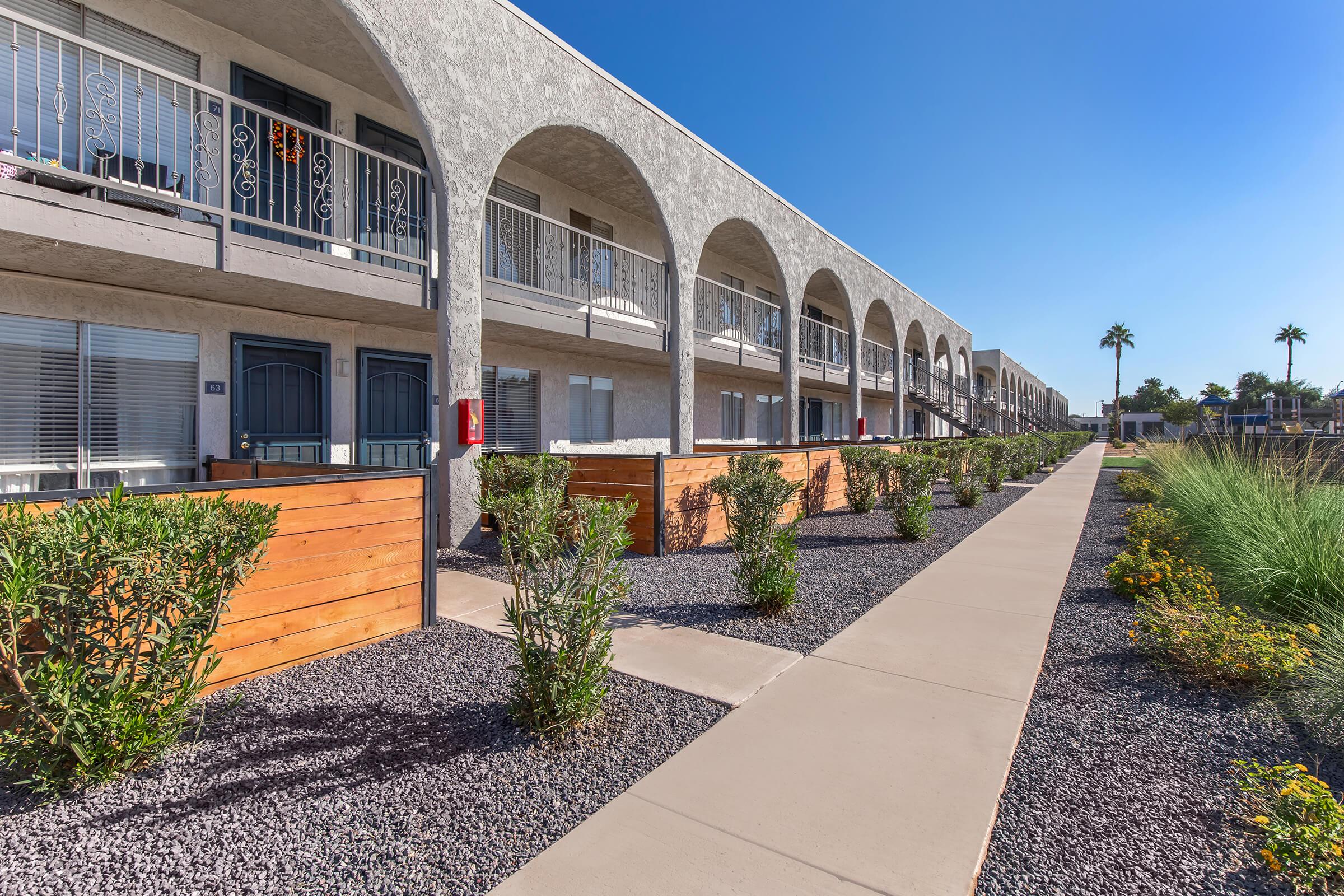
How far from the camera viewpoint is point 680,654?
466cm

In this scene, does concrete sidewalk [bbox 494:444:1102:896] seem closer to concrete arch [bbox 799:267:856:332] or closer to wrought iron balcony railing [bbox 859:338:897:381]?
concrete arch [bbox 799:267:856:332]

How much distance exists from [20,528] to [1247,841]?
204 inches

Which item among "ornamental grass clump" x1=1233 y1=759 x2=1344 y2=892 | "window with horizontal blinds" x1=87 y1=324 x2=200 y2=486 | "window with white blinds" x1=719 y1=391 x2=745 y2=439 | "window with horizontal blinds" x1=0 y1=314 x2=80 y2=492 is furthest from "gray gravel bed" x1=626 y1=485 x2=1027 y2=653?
"window with white blinds" x1=719 y1=391 x2=745 y2=439

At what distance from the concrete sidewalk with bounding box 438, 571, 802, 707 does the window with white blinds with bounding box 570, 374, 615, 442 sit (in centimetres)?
727

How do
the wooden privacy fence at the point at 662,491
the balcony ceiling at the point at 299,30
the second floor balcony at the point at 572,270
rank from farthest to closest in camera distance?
A: the second floor balcony at the point at 572,270, the wooden privacy fence at the point at 662,491, the balcony ceiling at the point at 299,30

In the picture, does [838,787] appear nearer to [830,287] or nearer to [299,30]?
[299,30]

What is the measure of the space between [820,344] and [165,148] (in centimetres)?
1554

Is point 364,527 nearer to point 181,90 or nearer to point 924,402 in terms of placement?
point 181,90

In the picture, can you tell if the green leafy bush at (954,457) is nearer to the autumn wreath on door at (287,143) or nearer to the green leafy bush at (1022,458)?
the green leafy bush at (1022,458)

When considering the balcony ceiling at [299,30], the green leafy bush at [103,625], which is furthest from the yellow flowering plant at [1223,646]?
the balcony ceiling at [299,30]

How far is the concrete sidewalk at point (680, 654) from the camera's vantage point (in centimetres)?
411

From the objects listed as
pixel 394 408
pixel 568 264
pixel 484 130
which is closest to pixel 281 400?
pixel 394 408

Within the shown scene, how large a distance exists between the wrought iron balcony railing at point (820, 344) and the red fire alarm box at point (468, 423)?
10706 millimetres

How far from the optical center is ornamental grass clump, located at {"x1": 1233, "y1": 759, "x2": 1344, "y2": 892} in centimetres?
224
